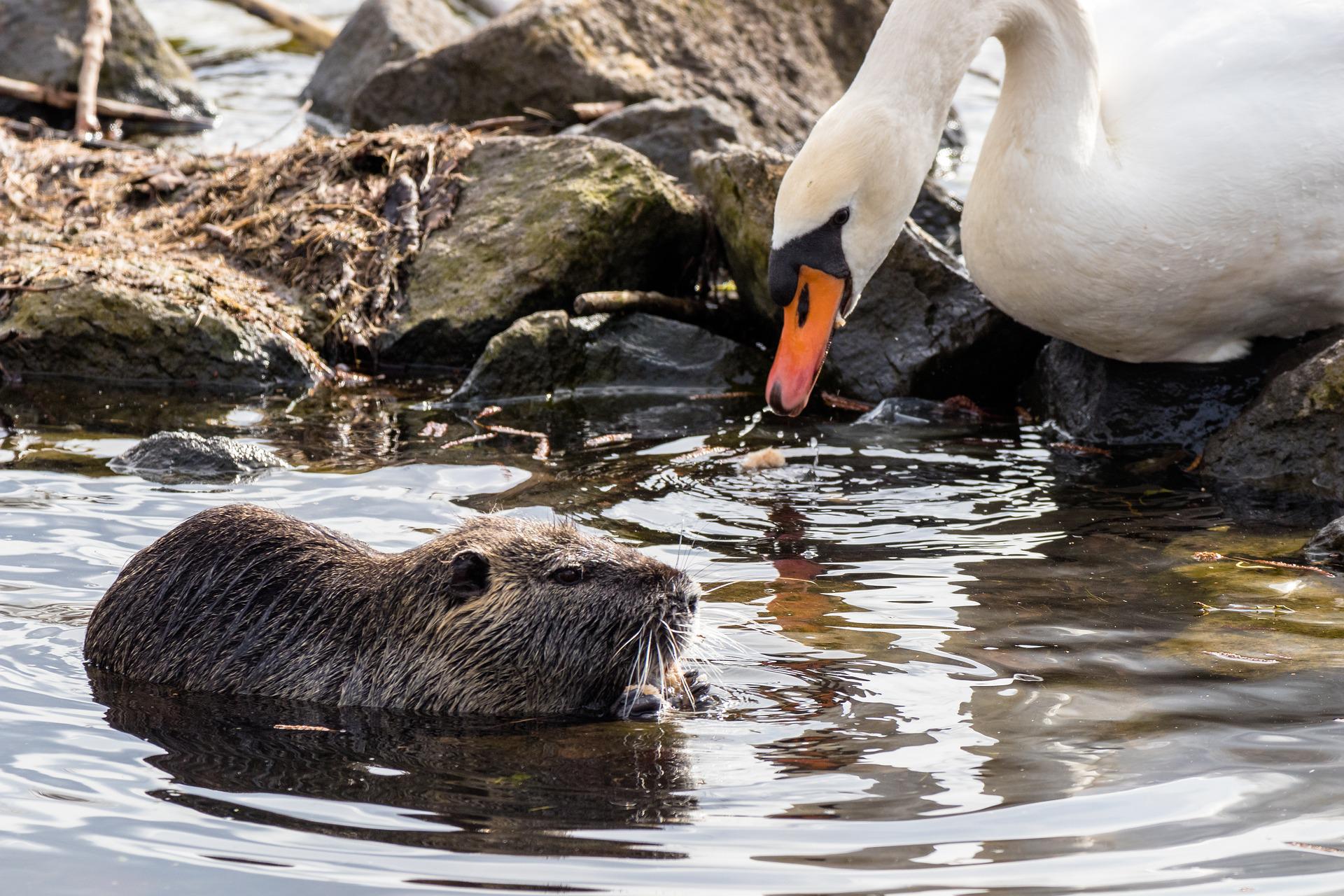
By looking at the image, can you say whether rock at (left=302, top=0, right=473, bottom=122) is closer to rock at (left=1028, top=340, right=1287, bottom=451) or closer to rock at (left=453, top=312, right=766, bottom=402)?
rock at (left=453, top=312, right=766, bottom=402)

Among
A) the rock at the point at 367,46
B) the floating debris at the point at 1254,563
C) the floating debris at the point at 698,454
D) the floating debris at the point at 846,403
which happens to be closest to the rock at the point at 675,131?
the floating debris at the point at 846,403

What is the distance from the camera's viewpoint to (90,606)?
5.04 m

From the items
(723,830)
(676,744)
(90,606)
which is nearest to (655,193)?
(90,606)

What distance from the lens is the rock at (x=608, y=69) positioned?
470 inches

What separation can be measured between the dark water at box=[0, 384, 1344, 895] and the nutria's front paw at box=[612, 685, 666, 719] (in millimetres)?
104

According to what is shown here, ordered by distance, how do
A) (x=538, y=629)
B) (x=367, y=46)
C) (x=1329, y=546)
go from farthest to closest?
(x=367, y=46), (x=1329, y=546), (x=538, y=629)

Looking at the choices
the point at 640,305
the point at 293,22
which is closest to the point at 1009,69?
the point at 640,305

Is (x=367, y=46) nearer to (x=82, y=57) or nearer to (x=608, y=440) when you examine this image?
(x=82, y=57)

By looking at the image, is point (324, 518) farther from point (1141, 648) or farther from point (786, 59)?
point (786, 59)

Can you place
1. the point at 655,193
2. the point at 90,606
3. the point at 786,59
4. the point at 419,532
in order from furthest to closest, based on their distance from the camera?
the point at 786,59 → the point at 655,193 → the point at 419,532 → the point at 90,606

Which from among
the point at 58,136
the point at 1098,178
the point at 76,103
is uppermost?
the point at 76,103

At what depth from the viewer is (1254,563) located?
17.7 ft

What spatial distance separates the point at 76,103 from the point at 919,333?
9.84m

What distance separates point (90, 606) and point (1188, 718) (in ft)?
10.7
